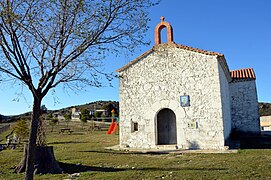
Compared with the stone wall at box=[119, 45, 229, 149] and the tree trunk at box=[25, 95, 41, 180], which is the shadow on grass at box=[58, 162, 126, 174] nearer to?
the tree trunk at box=[25, 95, 41, 180]

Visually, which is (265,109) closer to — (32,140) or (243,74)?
(243,74)

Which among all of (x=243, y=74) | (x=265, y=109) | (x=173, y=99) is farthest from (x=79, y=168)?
(x=265, y=109)

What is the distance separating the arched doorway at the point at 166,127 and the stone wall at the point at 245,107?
6898 millimetres

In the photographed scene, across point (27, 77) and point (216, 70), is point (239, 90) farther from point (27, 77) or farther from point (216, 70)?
point (27, 77)

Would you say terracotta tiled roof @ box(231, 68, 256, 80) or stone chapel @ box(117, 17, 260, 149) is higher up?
terracotta tiled roof @ box(231, 68, 256, 80)

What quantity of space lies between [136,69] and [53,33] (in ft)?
28.2

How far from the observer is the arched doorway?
13.1m

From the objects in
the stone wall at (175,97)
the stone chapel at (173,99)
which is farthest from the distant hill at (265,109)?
the stone wall at (175,97)

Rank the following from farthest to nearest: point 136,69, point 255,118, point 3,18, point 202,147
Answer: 1. point 255,118
2. point 136,69
3. point 202,147
4. point 3,18

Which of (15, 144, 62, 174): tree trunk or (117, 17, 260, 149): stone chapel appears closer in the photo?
(15, 144, 62, 174): tree trunk

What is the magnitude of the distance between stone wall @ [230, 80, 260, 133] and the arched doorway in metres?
6.90

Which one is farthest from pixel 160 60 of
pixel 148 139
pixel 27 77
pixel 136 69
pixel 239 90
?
pixel 27 77

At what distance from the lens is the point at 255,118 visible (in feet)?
55.9

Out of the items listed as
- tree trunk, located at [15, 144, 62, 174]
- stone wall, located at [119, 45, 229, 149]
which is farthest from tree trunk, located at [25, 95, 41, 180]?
stone wall, located at [119, 45, 229, 149]
